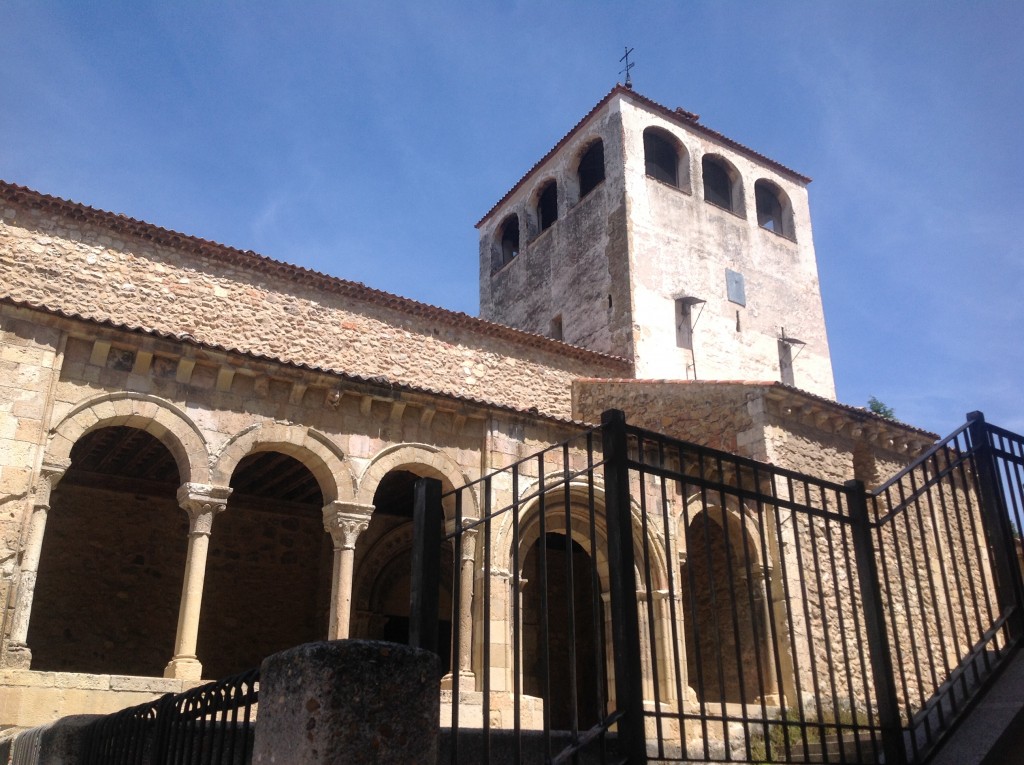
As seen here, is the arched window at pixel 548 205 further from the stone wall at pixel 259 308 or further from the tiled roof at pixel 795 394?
the tiled roof at pixel 795 394

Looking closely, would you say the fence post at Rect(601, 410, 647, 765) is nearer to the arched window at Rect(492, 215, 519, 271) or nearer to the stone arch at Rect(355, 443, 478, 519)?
the stone arch at Rect(355, 443, 478, 519)

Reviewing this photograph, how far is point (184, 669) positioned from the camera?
841 cm

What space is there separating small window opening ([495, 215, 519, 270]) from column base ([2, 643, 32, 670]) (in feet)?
57.7

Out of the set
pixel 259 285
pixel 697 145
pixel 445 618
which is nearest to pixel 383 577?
pixel 445 618

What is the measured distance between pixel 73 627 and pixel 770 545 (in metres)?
8.95

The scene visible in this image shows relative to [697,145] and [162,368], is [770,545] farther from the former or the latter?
[697,145]

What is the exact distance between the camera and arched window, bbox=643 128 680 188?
21033mm

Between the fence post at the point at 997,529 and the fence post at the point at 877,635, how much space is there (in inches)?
36.2

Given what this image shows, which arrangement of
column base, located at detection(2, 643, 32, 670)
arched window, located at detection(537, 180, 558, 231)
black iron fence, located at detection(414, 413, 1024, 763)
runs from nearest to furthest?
1. black iron fence, located at detection(414, 413, 1024, 763)
2. column base, located at detection(2, 643, 32, 670)
3. arched window, located at detection(537, 180, 558, 231)

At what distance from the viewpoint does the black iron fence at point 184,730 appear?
10.7 ft

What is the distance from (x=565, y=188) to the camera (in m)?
21.8

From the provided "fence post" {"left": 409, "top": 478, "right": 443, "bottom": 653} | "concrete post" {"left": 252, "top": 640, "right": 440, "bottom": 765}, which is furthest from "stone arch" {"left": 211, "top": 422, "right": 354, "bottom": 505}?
"concrete post" {"left": 252, "top": 640, "right": 440, "bottom": 765}

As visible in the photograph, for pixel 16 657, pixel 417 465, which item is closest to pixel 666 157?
pixel 417 465

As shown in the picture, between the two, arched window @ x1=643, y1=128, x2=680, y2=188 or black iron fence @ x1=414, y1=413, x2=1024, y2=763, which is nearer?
black iron fence @ x1=414, y1=413, x2=1024, y2=763
